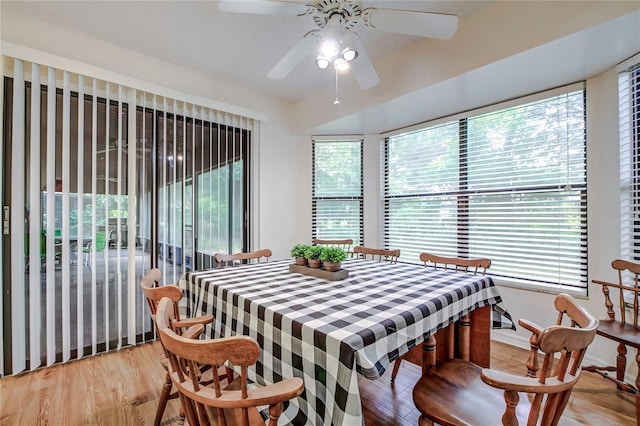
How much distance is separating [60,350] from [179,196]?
1.52 metres

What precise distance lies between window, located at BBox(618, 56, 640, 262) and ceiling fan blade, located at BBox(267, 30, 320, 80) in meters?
2.17

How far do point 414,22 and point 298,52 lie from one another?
0.70 metres

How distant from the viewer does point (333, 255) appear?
1.74m

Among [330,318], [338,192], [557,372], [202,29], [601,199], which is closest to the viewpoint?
[557,372]

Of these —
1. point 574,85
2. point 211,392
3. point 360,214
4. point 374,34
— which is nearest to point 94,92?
point 374,34

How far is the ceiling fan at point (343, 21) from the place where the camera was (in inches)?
56.4

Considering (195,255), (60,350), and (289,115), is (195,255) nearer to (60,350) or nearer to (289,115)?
(60,350)

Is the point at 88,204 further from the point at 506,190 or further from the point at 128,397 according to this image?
the point at 506,190

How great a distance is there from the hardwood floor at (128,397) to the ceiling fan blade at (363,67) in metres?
2.16

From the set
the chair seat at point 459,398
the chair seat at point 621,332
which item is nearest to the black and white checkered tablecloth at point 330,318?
the chair seat at point 459,398

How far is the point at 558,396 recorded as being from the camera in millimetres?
832

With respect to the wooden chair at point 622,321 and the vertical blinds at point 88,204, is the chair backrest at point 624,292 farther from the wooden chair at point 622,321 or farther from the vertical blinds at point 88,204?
the vertical blinds at point 88,204

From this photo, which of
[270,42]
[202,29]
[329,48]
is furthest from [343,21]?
[202,29]

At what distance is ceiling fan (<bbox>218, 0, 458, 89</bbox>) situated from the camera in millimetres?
1433
